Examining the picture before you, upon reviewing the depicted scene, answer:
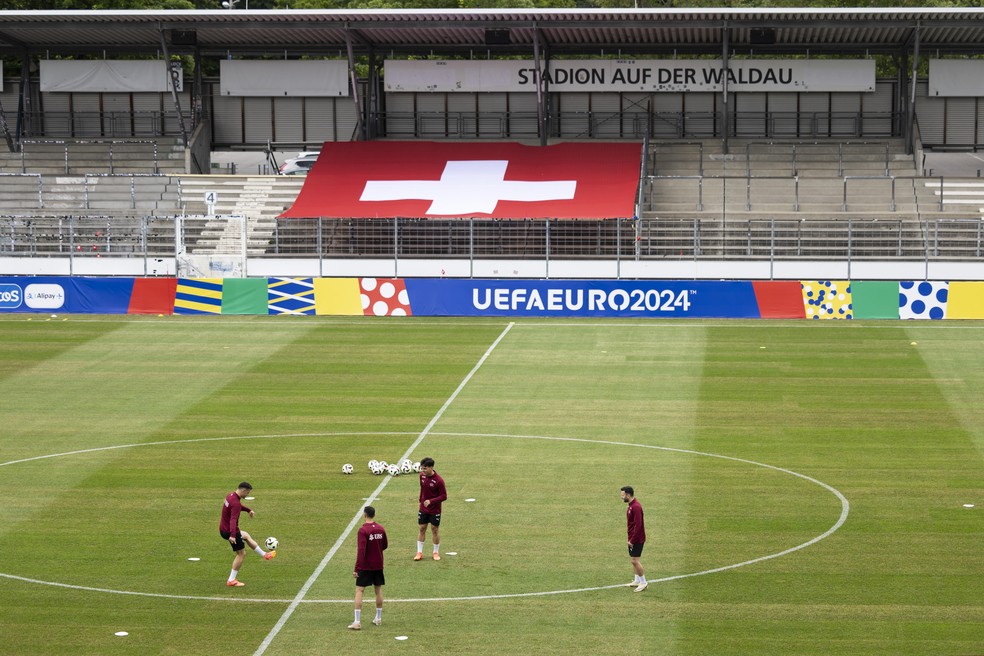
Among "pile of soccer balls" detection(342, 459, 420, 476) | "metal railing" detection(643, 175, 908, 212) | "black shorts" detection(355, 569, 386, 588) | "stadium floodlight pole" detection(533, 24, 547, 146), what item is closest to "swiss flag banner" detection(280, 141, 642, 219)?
"stadium floodlight pole" detection(533, 24, 547, 146)

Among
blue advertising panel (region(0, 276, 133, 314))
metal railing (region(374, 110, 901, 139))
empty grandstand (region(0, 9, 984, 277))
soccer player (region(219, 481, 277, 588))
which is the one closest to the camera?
soccer player (region(219, 481, 277, 588))

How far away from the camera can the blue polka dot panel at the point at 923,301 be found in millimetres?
45625

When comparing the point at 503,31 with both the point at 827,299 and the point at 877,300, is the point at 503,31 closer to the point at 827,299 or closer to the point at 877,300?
the point at 827,299

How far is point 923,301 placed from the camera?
45625 mm

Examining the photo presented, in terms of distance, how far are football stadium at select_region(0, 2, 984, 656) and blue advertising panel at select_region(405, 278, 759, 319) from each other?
106 millimetres

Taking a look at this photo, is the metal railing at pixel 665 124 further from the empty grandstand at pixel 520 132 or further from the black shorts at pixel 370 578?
the black shorts at pixel 370 578

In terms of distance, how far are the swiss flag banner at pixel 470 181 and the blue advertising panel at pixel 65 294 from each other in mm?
8529

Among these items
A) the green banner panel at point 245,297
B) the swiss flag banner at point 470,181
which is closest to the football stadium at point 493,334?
the green banner panel at point 245,297

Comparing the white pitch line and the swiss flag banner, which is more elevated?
the swiss flag banner

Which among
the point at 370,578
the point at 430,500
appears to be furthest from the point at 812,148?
the point at 370,578

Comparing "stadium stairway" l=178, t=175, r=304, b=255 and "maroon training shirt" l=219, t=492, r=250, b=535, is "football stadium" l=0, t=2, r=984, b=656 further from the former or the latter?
"stadium stairway" l=178, t=175, r=304, b=255

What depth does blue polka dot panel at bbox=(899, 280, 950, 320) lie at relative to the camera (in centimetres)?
4562

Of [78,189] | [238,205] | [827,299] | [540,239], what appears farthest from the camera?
[78,189]

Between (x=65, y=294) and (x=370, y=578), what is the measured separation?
33126mm
